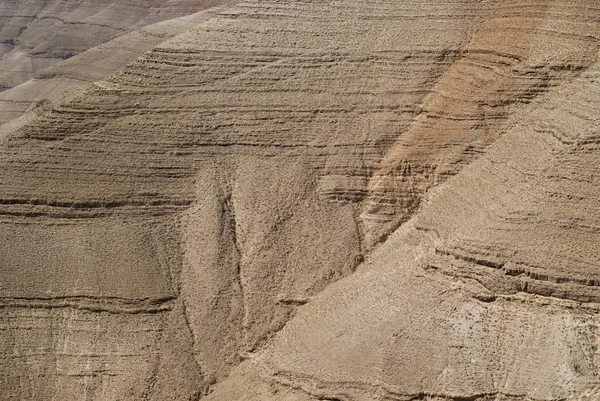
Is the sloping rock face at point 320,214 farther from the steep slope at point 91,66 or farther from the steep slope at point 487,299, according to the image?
the steep slope at point 91,66

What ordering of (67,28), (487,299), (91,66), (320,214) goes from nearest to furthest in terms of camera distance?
(487,299) → (320,214) → (91,66) → (67,28)

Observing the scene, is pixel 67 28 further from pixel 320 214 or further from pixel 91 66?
pixel 320 214

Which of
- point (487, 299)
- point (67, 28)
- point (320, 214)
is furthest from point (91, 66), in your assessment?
point (487, 299)

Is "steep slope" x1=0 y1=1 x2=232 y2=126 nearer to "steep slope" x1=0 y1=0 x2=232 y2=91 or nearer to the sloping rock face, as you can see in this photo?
"steep slope" x1=0 y1=0 x2=232 y2=91

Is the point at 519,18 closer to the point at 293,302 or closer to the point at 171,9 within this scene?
the point at 293,302

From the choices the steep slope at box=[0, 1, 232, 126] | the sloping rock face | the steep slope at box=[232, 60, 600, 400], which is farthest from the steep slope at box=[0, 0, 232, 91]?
the steep slope at box=[232, 60, 600, 400]

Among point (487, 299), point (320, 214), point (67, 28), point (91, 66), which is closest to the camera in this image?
point (487, 299)
